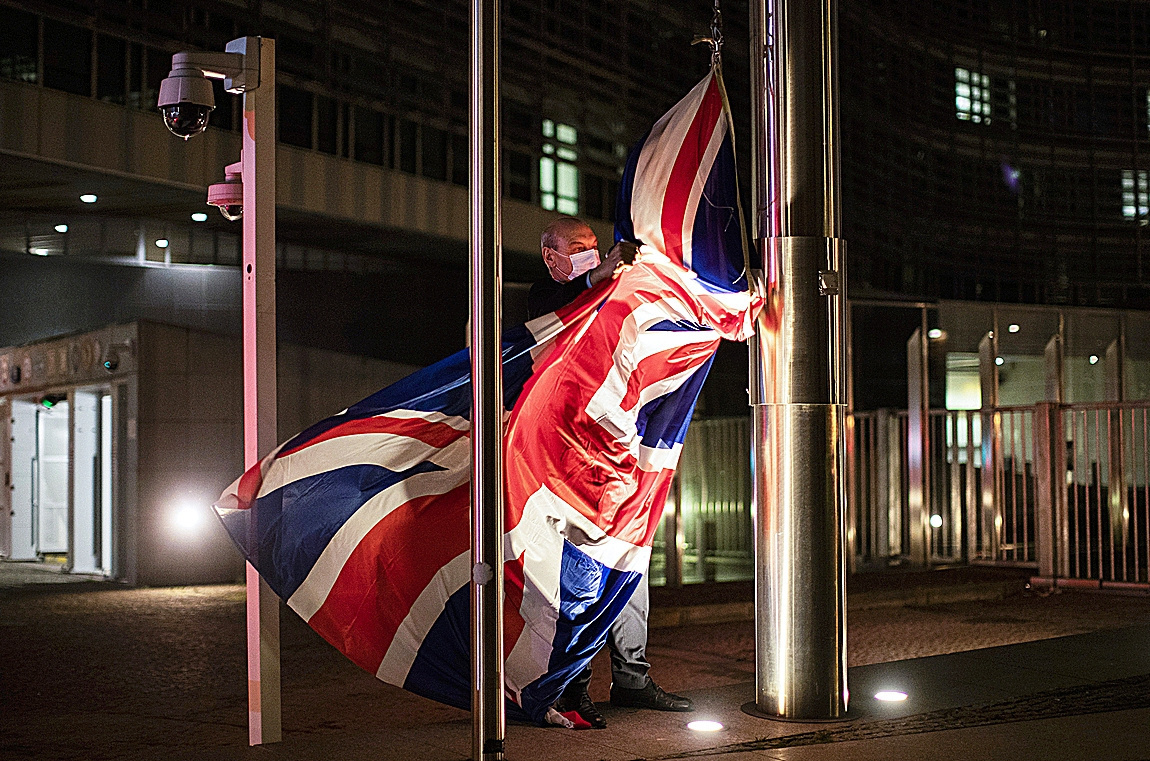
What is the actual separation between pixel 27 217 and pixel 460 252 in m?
7.15

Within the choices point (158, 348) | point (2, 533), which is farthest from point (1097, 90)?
point (2, 533)

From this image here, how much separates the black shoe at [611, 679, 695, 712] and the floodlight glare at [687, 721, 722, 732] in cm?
35

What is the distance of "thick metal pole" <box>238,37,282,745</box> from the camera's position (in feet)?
18.8

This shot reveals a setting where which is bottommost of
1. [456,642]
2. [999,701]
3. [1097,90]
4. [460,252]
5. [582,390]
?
[999,701]

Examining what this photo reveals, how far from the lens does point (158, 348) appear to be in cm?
1738

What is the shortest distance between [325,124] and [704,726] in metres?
16.0

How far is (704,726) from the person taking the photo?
619 centimetres

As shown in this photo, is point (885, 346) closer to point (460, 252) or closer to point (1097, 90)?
point (460, 252)

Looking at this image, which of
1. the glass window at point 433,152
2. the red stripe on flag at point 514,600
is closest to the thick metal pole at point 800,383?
the red stripe on flag at point 514,600

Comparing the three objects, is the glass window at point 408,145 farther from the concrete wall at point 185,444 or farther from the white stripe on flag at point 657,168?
the white stripe on flag at point 657,168

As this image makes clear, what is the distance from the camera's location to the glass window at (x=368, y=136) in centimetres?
2086

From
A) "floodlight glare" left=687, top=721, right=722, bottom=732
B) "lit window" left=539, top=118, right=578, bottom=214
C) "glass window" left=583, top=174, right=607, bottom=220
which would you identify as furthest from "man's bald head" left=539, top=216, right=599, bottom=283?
"glass window" left=583, top=174, right=607, bottom=220

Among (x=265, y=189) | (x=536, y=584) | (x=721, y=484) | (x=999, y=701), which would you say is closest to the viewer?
(x=265, y=189)

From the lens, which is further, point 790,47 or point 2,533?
point 2,533
